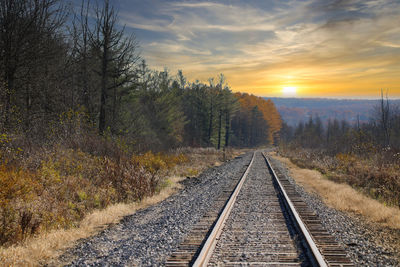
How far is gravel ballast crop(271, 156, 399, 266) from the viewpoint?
457 centimetres

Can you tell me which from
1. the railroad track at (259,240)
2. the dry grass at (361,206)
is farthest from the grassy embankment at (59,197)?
the dry grass at (361,206)

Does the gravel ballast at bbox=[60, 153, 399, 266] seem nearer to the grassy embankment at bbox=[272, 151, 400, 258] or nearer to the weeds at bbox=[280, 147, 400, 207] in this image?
the grassy embankment at bbox=[272, 151, 400, 258]

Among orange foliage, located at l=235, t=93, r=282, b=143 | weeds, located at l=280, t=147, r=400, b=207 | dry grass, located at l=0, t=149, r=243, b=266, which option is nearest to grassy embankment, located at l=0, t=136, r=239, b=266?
dry grass, located at l=0, t=149, r=243, b=266

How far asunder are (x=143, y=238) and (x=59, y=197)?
3197 mm

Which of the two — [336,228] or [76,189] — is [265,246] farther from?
[76,189]

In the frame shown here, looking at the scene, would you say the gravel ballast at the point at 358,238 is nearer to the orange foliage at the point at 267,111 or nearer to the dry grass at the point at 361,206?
the dry grass at the point at 361,206

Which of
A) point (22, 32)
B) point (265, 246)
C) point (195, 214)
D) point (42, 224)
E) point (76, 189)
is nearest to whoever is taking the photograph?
point (265, 246)

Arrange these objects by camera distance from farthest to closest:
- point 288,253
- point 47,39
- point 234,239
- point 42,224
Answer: point 47,39 → point 42,224 → point 234,239 → point 288,253

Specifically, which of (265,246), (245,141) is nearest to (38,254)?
(265,246)

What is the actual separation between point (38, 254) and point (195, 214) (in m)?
3.81

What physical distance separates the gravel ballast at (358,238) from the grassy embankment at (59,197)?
522cm

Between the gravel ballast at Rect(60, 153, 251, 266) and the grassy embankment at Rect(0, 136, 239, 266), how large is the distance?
18.1 inches

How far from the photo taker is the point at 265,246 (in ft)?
16.7

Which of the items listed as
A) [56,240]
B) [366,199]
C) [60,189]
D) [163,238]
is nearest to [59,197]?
[60,189]
